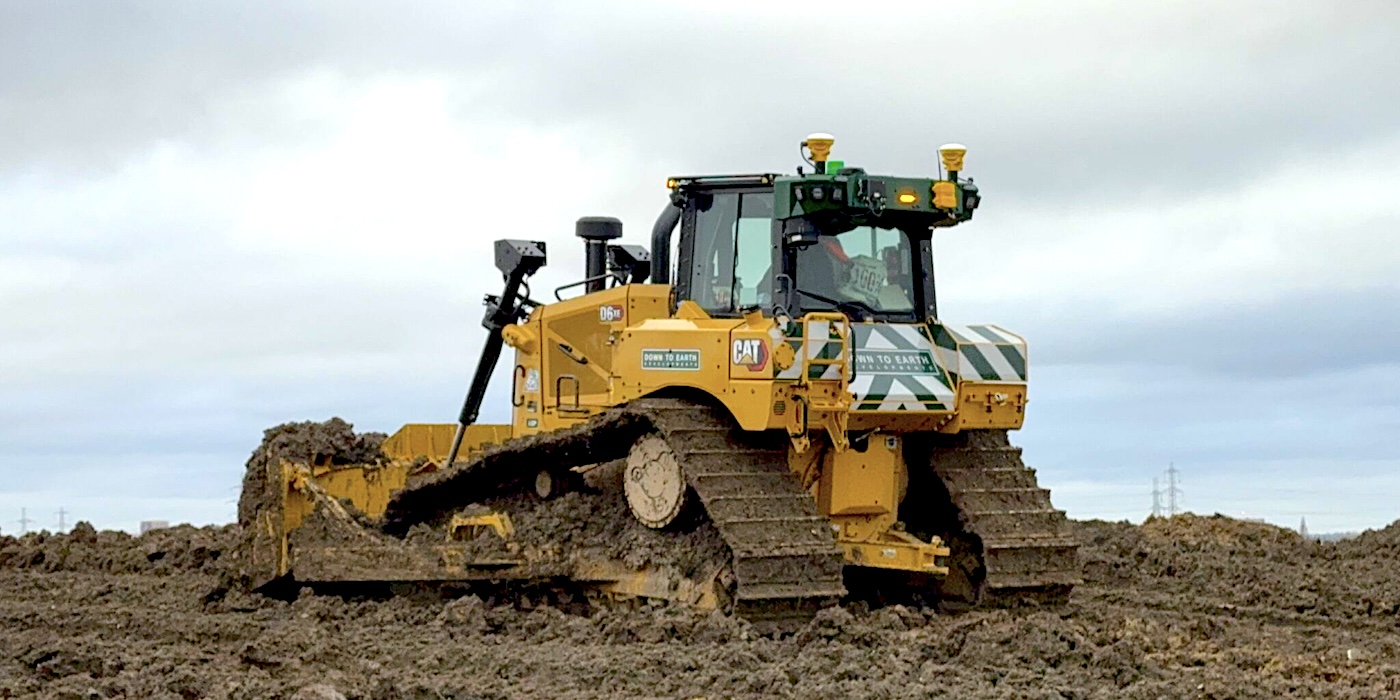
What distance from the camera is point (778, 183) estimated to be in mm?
13266

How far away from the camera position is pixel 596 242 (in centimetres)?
1588

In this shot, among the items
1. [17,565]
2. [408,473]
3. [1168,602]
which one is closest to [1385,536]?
[1168,602]

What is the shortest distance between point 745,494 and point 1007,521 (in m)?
1.95

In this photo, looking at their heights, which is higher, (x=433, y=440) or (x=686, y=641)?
(x=433, y=440)

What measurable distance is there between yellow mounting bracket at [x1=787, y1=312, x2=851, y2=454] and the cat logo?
0.77 feet

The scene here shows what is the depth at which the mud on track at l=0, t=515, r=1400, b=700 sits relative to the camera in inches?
417

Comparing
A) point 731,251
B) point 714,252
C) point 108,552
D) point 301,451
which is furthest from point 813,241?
point 108,552

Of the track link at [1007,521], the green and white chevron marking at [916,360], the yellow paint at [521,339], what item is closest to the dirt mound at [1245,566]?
the track link at [1007,521]

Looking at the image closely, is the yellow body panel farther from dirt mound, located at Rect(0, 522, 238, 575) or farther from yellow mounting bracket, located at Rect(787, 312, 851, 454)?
dirt mound, located at Rect(0, 522, 238, 575)

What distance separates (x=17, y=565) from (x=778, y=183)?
829cm

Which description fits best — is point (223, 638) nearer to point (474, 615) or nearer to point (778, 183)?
point (474, 615)

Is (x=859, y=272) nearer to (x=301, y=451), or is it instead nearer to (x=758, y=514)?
(x=758, y=514)

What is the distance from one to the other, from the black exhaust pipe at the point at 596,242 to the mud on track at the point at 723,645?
2927mm

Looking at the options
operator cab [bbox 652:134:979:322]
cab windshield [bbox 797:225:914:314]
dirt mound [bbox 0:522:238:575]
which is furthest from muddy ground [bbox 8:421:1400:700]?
cab windshield [bbox 797:225:914:314]
